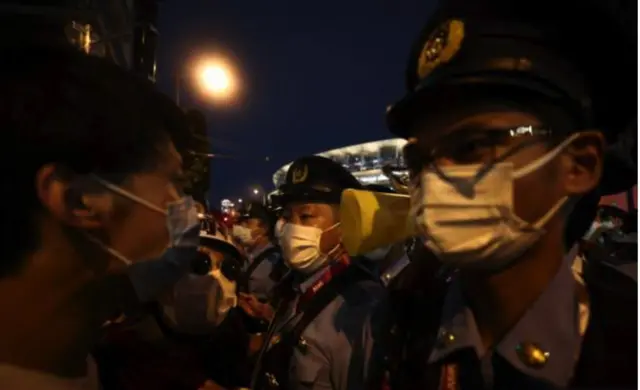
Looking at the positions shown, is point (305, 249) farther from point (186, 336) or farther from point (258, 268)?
point (258, 268)

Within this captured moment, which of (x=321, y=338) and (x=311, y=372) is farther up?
(x=321, y=338)

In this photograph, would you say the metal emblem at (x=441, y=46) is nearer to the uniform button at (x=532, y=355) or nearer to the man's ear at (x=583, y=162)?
the man's ear at (x=583, y=162)

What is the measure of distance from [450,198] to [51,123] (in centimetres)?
113

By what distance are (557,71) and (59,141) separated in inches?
55.6

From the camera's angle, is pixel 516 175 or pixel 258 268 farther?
pixel 258 268

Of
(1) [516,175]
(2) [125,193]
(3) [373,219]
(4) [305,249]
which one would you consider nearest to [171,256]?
(2) [125,193]

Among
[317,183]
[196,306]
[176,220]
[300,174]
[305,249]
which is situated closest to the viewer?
[176,220]

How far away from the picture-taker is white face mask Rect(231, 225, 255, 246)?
10228mm

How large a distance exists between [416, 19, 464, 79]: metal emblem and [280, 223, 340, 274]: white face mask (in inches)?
84.0

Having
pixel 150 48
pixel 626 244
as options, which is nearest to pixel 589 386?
pixel 626 244

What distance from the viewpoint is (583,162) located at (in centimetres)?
172

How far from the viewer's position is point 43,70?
1604 millimetres

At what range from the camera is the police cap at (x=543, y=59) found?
1.68 metres

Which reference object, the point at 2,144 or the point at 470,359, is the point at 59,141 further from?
the point at 470,359
